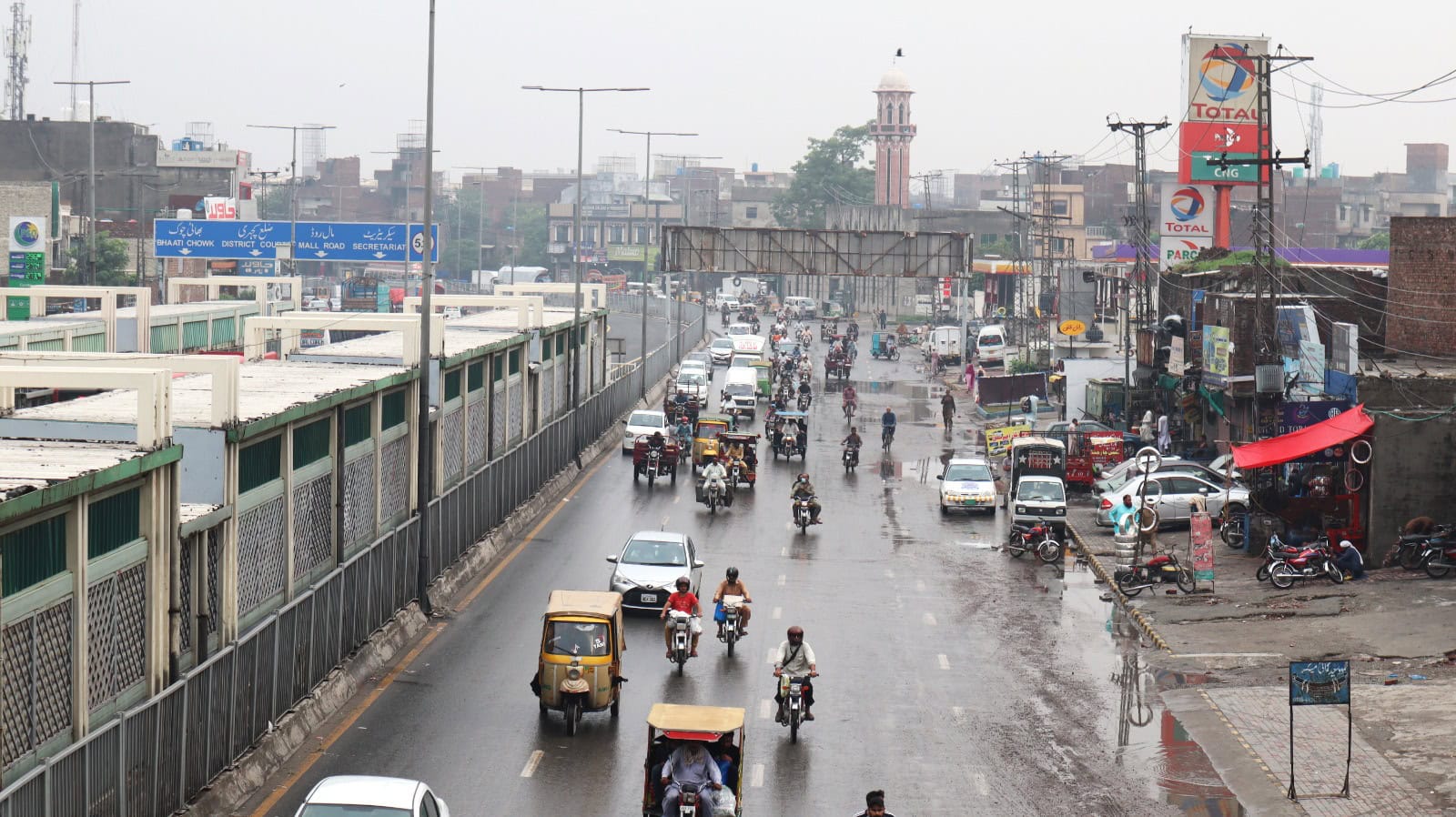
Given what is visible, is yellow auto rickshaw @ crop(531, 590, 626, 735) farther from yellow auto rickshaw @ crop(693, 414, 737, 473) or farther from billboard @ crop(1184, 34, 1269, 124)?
billboard @ crop(1184, 34, 1269, 124)

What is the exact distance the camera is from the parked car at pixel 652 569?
28281 millimetres

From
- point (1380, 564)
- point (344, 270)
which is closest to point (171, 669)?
point (1380, 564)

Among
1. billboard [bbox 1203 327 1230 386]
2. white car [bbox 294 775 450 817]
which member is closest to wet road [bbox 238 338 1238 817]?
white car [bbox 294 775 450 817]

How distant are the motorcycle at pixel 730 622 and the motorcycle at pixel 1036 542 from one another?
38.6 feet

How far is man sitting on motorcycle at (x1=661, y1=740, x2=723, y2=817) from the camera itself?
52.6 feet

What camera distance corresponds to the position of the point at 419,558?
2755cm

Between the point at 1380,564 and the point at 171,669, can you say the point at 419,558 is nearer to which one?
the point at 171,669

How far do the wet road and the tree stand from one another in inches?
5934

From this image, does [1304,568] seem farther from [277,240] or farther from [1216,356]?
[277,240]

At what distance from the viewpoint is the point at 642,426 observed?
170 ft

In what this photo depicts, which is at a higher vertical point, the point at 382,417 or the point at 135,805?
the point at 382,417

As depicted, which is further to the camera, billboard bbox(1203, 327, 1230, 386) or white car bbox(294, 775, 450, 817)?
billboard bbox(1203, 327, 1230, 386)

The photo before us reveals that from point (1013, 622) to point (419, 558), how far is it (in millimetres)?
9826

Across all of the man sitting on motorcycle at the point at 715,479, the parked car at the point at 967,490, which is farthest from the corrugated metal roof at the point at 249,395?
the parked car at the point at 967,490
